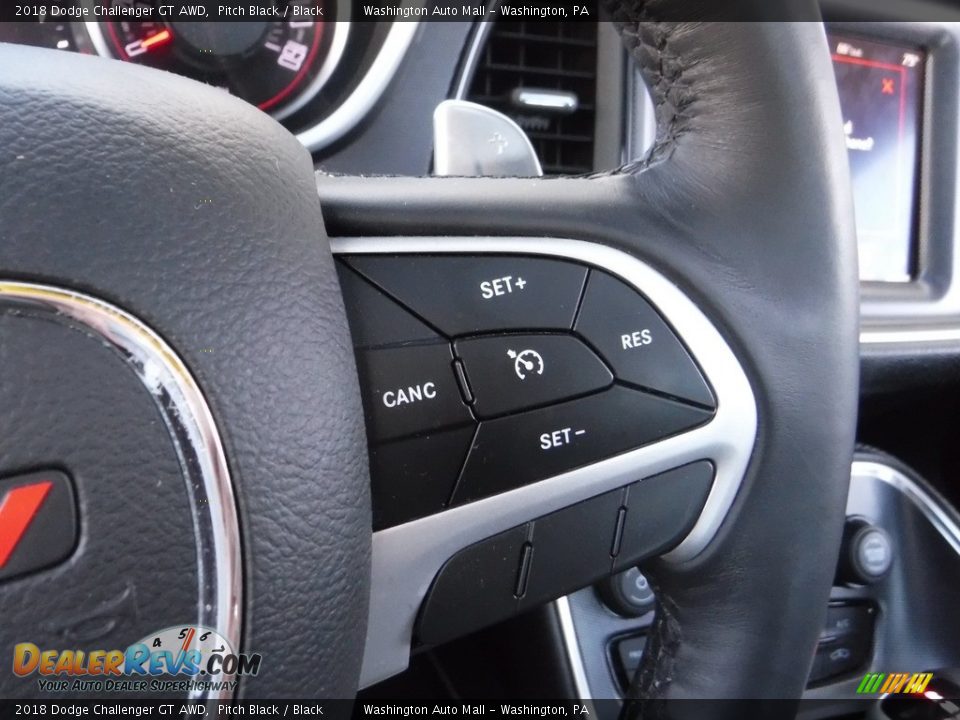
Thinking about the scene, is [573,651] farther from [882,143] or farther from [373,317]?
[882,143]

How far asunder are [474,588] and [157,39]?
763mm

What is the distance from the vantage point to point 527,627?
34.9 inches

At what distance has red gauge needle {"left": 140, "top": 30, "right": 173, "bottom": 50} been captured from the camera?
1004mm

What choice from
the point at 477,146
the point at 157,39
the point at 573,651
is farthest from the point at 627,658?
the point at 157,39

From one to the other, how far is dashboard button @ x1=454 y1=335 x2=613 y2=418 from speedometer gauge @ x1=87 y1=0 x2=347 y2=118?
24.2 inches

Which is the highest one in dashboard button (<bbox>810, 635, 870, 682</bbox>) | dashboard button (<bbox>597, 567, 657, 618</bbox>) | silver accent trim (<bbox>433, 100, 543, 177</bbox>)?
silver accent trim (<bbox>433, 100, 543, 177</bbox>)

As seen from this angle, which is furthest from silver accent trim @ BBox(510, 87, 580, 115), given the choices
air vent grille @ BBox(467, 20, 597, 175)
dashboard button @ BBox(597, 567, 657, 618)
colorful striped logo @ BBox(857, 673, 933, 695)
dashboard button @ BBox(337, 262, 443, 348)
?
colorful striped logo @ BBox(857, 673, 933, 695)

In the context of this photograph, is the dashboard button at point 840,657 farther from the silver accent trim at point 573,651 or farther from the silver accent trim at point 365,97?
the silver accent trim at point 365,97

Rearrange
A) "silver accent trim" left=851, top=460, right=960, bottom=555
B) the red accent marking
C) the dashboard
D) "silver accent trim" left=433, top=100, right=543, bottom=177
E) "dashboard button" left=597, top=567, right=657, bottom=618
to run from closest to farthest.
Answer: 1. the red accent marking
2. "silver accent trim" left=433, top=100, right=543, bottom=177
3. "dashboard button" left=597, top=567, right=657, bottom=618
4. the dashboard
5. "silver accent trim" left=851, top=460, right=960, bottom=555

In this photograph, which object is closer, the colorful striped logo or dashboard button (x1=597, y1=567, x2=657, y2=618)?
dashboard button (x1=597, y1=567, x2=657, y2=618)

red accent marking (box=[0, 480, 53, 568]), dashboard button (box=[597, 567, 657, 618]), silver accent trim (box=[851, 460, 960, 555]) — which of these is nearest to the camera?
red accent marking (box=[0, 480, 53, 568])

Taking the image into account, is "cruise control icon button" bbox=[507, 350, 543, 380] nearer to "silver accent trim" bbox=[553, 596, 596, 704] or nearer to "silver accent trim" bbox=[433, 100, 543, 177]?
"silver accent trim" bbox=[433, 100, 543, 177]

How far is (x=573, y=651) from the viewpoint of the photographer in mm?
880

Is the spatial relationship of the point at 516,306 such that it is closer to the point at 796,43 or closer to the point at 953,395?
the point at 796,43
